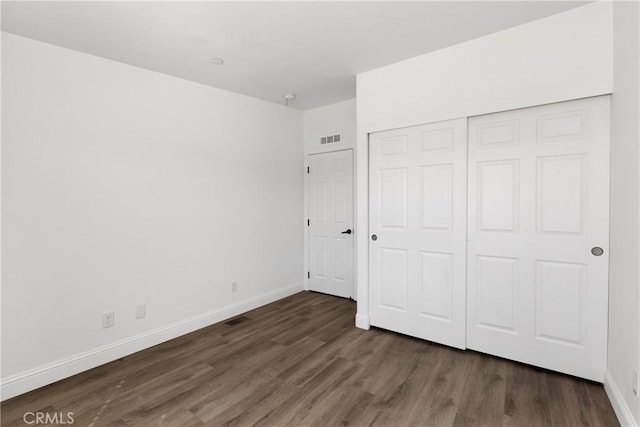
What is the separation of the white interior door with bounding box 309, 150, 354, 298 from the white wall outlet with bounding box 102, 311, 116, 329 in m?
2.56

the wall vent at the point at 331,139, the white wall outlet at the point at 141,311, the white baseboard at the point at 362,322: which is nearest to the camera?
the white wall outlet at the point at 141,311

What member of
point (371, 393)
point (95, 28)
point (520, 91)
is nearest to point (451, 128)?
point (520, 91)

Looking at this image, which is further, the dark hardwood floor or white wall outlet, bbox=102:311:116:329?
white wall outlet, bbox=102:311:116:329

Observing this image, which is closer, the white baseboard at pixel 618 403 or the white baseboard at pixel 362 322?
the white baseboard at pixel 618 403

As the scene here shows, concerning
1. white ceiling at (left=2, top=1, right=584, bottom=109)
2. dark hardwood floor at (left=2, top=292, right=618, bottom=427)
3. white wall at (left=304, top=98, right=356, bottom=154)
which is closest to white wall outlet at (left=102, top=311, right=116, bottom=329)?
dark hardwood floor at (left=2, top=292, right=618, bottom=427)

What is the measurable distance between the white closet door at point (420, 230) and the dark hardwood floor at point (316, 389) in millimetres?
297

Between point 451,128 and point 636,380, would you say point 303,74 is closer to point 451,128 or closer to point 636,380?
point 451,128

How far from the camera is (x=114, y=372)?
2.56 meters

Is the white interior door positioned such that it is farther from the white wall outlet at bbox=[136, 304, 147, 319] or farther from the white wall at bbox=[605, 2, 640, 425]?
the white wall at bbox=[605, 2, 640, 425]

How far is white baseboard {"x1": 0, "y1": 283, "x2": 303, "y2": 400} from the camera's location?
2.29 meters

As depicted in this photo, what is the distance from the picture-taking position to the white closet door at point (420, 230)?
279cm

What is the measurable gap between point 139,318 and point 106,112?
6.29ft

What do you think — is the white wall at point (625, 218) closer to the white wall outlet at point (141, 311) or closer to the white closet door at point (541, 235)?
the white closet door at point (541, 235)

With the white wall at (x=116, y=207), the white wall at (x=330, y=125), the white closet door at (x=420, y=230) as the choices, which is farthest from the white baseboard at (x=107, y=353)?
the white wall at (x=330, y=125)
